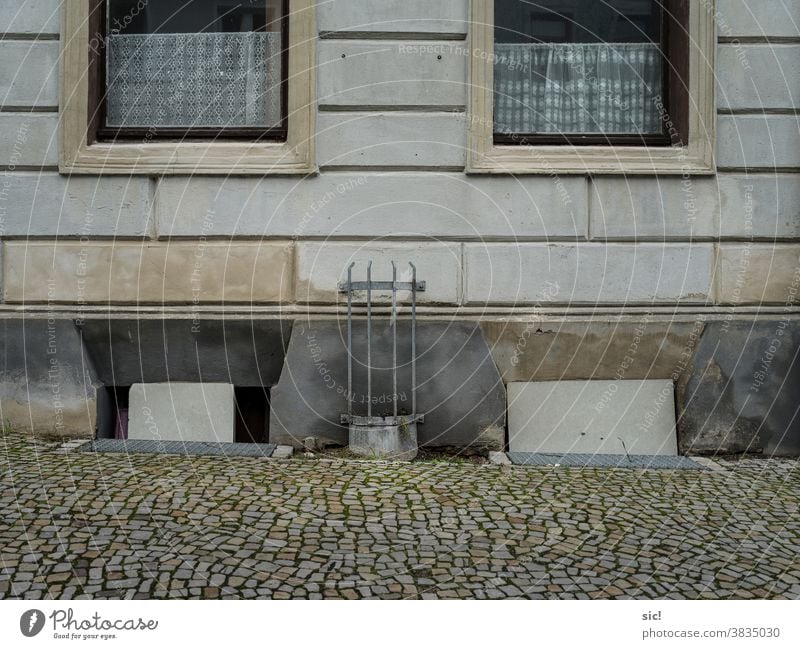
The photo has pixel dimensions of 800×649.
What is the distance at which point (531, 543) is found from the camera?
4.36 meters

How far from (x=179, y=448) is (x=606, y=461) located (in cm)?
370

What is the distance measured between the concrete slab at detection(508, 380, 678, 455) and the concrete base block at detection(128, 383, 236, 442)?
8.75ft

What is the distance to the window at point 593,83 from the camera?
709cm

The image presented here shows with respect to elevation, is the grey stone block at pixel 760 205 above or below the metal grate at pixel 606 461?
above

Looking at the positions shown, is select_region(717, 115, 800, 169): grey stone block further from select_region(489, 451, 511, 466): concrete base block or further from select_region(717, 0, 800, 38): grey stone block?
select_region(489, 451, 511, 466): concrete base block

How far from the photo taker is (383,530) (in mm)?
4516

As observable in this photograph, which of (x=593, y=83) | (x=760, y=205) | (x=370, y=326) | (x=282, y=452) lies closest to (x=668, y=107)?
(x=593, y=83)

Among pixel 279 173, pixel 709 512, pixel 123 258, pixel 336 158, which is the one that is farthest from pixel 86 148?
pixel 709 512

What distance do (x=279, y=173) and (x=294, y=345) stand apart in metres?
1.58

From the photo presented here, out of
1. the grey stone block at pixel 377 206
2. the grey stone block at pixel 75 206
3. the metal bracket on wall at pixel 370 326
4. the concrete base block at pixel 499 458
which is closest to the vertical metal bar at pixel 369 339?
the metal bracket on wall at pixel 370 326

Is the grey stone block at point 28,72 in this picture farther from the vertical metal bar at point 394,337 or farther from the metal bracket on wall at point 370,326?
the vertical metal bar at point 394,337

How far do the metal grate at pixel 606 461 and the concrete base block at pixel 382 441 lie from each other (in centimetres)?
92

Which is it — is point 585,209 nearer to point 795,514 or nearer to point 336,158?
point 336,158

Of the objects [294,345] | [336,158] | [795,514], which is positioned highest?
[336,158]
